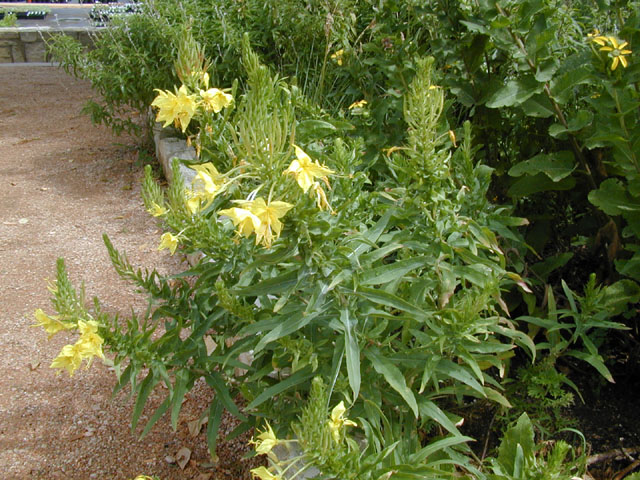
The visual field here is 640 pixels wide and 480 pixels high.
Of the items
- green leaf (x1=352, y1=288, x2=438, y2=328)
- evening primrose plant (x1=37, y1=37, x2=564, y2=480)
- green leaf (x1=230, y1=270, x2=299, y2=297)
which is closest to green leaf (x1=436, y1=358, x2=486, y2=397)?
evening primrose plant (x1=37, y1=37, x2=564, y2=480)

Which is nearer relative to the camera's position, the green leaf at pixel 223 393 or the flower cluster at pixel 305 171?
the flower cluster at pixel 305 171

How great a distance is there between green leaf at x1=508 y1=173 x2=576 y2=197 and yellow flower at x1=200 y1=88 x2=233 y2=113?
1248mm

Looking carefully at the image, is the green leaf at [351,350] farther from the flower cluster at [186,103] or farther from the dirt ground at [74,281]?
the dirt ground at [74,281]

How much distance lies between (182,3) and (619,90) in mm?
3483

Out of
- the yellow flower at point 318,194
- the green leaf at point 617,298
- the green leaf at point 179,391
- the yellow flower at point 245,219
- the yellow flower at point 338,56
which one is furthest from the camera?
the yellow flower at point 338,56

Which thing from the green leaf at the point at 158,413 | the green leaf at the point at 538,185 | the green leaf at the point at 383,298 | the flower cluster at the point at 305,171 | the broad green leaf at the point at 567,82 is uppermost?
the flower cluster at the point at 305,171

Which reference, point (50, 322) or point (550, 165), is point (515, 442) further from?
point (50, 322)

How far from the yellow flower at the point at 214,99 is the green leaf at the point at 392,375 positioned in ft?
2.38

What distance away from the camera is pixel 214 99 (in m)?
1.56

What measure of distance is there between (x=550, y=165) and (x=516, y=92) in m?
0.28

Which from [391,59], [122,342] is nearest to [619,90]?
[391,59]

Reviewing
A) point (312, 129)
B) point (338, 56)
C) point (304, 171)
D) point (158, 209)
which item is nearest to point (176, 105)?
point (158, 209)

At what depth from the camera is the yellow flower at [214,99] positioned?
1550 millimetres

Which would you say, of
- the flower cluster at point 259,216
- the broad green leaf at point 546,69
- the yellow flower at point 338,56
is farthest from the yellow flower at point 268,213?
the yellow flower at point 338,56
